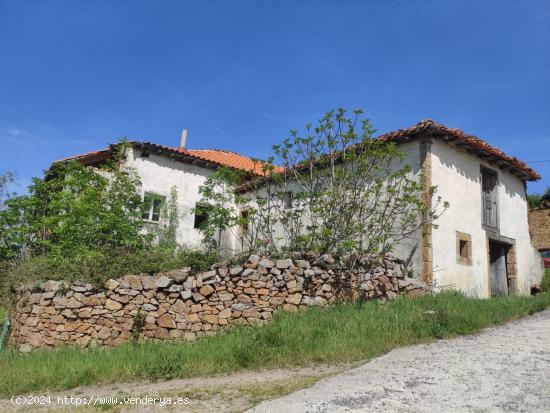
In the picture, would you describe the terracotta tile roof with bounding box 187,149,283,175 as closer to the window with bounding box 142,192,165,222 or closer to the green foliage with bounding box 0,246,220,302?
the window with bounding box 142,192,165,222

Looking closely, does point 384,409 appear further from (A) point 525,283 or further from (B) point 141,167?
(B) point 141,167

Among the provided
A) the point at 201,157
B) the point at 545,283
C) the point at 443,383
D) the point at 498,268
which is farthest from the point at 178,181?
the point at 443,383

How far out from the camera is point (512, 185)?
13930 millimetres

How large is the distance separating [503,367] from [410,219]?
4827 mm

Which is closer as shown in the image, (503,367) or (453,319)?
(503,367)

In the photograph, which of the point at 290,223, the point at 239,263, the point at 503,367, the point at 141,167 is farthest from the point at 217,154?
the point at 503,367

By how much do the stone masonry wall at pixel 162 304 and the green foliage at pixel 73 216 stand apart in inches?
105

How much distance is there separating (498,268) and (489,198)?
2.15 metres

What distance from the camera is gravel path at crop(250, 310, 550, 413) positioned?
4602mm

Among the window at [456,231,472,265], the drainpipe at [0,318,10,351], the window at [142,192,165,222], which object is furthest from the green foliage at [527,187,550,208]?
the drainpipe at [0,318,10,351]

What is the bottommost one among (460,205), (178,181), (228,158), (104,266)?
(104,266)

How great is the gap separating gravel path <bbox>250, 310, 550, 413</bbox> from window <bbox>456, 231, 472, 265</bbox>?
445 cm

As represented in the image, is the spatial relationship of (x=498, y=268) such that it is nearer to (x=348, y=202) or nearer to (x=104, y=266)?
(x=348, y=202)

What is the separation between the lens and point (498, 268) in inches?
523
